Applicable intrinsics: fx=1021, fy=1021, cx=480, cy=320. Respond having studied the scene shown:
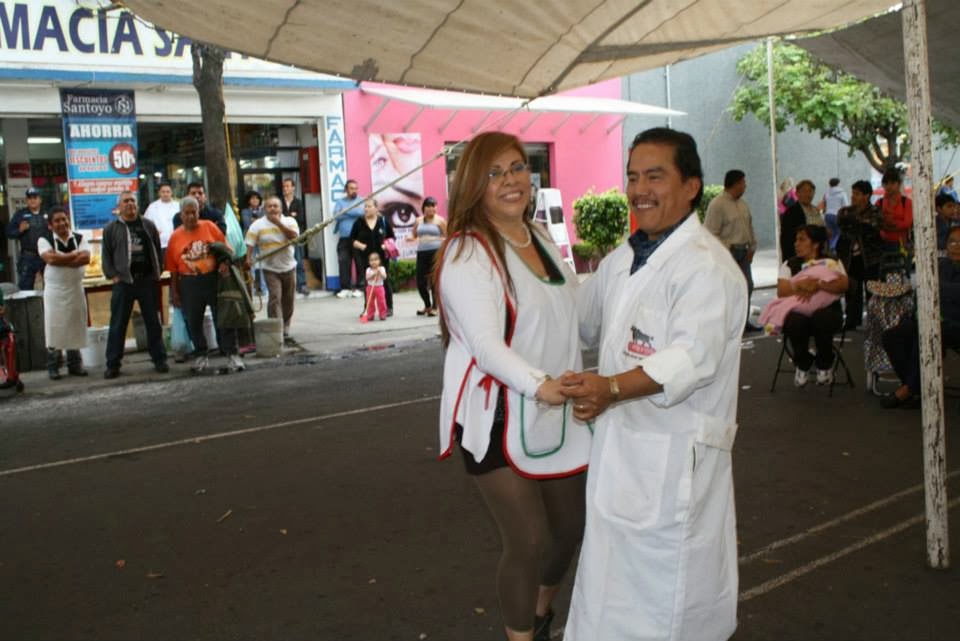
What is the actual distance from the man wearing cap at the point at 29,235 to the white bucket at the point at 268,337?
3564 mm

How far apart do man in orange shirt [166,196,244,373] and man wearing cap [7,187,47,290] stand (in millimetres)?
3272

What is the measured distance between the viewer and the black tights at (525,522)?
A: 3357mm

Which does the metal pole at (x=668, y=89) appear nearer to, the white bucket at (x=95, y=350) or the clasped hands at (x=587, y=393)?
the white bucket at (x=95, y=350)

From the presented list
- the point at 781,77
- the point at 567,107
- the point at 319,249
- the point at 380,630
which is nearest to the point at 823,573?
the point at 380,630

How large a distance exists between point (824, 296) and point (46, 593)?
21.1 feet

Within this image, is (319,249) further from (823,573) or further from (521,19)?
(823,573)

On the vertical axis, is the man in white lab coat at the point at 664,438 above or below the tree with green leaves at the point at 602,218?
below

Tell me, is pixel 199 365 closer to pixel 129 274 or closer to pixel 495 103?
pixel 129 274

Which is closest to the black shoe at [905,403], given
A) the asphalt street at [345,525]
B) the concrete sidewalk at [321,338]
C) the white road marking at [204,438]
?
the asphalt street at [345,525]

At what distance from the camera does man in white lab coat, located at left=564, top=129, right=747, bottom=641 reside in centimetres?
281

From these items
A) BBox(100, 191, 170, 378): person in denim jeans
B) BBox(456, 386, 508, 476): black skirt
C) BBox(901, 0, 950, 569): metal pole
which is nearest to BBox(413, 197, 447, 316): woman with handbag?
BBox(100, 191, 170, 378): person in denim jeans

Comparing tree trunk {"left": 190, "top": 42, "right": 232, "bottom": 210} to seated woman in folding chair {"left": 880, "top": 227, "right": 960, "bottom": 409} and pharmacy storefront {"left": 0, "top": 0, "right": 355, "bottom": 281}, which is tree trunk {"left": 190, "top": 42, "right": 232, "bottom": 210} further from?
seated woman in folding chair {"left": 880, "top": 227, "right": 960, "bottom": 409}

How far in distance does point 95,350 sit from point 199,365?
1.51m

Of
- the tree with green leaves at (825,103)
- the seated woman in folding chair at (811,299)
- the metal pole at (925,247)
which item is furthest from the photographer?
the tree with green leaves at (825,103)
